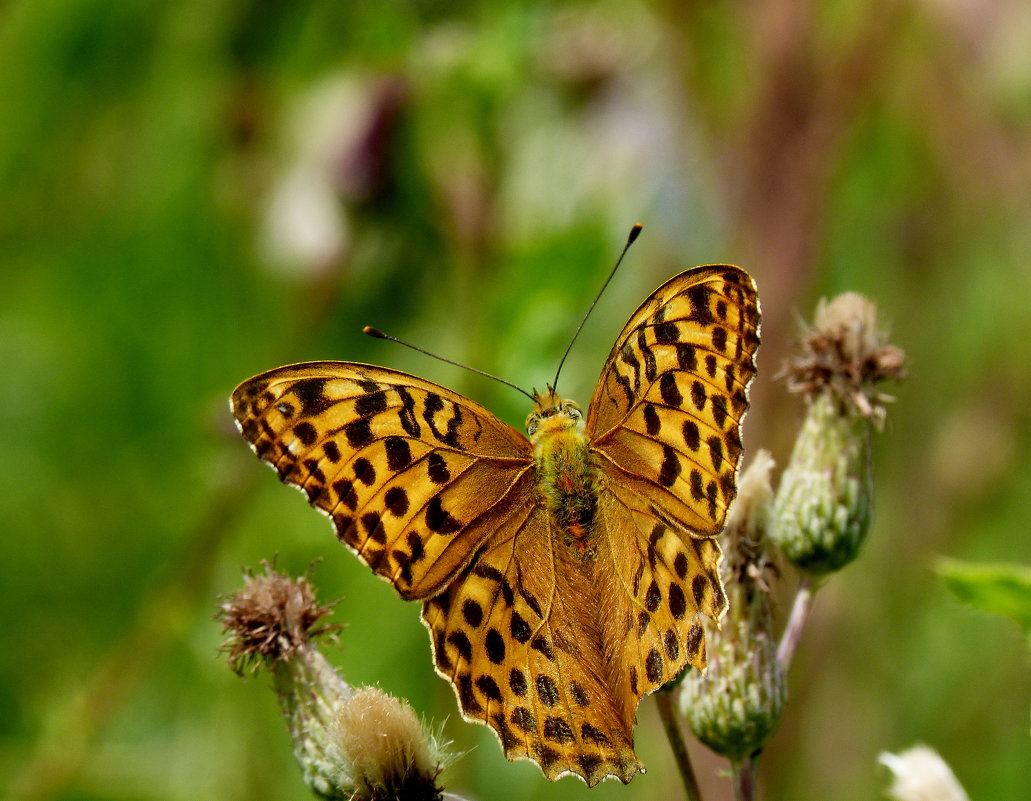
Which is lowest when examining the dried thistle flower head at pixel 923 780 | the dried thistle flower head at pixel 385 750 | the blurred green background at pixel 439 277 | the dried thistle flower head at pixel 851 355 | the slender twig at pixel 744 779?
the dried thistle flower head at pixel 923 780

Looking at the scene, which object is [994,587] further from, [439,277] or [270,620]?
[439,277]

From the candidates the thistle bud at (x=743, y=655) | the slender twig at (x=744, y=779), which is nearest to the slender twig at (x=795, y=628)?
the thistle bud at (x=743, y=655)

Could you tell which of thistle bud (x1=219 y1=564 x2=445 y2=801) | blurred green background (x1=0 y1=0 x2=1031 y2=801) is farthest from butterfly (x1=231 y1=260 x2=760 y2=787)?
blurred green background (x1=0 y1=0 x2=1031 y2=801)

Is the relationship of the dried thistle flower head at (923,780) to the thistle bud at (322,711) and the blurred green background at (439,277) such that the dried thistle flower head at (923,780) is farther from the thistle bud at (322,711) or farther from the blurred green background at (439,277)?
the blurred green background at (439,277)

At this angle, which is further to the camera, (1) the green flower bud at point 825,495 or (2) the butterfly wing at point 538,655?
(1) the green flower bud at point 825,495

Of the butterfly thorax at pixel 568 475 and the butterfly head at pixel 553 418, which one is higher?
the butterfly head at pixel 553 418

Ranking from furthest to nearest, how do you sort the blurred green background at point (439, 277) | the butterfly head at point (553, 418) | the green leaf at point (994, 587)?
the blurred green background at point (439, 277) → the butterfly head at point (553, 418) → the green leaf at point (994, 587)

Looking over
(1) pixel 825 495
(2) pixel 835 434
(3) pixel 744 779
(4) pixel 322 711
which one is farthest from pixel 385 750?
(2) pixel 835 434
